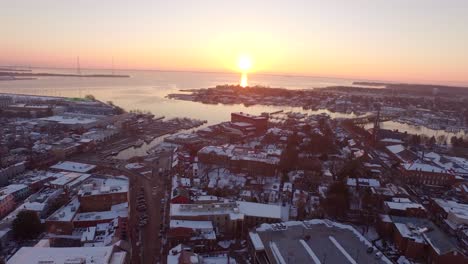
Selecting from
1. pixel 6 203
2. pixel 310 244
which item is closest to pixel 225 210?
pixel 310 244

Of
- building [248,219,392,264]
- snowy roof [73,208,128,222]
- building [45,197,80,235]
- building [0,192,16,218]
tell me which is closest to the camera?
building [248,219,392,264]

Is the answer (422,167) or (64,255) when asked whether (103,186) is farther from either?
(422,167)

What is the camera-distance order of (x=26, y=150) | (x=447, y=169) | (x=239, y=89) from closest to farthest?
(x=447, y=169) < (x=26, y=150) < (x=239, y=89)

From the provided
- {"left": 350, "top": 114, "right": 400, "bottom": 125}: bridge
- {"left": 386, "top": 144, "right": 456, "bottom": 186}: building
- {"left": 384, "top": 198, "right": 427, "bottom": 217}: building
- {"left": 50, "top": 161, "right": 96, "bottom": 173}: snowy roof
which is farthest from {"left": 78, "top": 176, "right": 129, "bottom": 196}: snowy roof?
{"left": 350, "top": 114, "right": 400, "bottom": 125}: bridge

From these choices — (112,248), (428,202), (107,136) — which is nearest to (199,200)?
(112,248)

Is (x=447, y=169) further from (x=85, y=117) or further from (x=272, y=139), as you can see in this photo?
(x=85, y=117)

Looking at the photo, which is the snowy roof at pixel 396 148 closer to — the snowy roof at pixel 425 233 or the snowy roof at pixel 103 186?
the snowy roof at pixel 425 233

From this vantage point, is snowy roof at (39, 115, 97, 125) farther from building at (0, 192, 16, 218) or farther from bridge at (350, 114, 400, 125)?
bridge at (350, 114, 400, 125)
